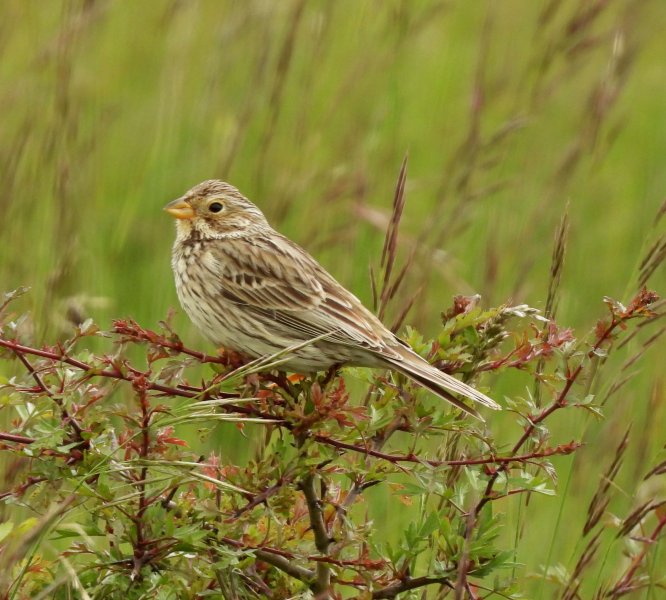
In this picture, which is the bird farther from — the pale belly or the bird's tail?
the bird's tail

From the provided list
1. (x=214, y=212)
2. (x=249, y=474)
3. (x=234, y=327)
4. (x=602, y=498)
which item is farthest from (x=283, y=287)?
(x=249, y=474)

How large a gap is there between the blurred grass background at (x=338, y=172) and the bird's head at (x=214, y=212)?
0.58ft

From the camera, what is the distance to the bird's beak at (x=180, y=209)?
13.4ft

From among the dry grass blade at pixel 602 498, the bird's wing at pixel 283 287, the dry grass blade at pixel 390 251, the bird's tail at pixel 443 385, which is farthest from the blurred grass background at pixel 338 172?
the bird's tail at pixel 443 385

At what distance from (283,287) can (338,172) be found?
35.8 inches

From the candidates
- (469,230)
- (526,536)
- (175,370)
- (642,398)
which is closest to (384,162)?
(469,230)

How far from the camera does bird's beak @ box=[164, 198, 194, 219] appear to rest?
409 cm

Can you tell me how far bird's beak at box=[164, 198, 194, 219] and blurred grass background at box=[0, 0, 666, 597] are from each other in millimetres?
245

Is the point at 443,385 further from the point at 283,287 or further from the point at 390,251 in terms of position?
the point at 283,287

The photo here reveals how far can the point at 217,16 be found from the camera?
6.84 metres

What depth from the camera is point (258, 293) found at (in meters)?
3.80

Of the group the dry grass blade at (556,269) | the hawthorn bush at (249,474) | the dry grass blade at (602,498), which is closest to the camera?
the hawthorn bush at (249,474)

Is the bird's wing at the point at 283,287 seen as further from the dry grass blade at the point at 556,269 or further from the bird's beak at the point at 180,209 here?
the dry grass blade at the point at 556,269

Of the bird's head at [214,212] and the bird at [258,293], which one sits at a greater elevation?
the bird's head at [214,212]
